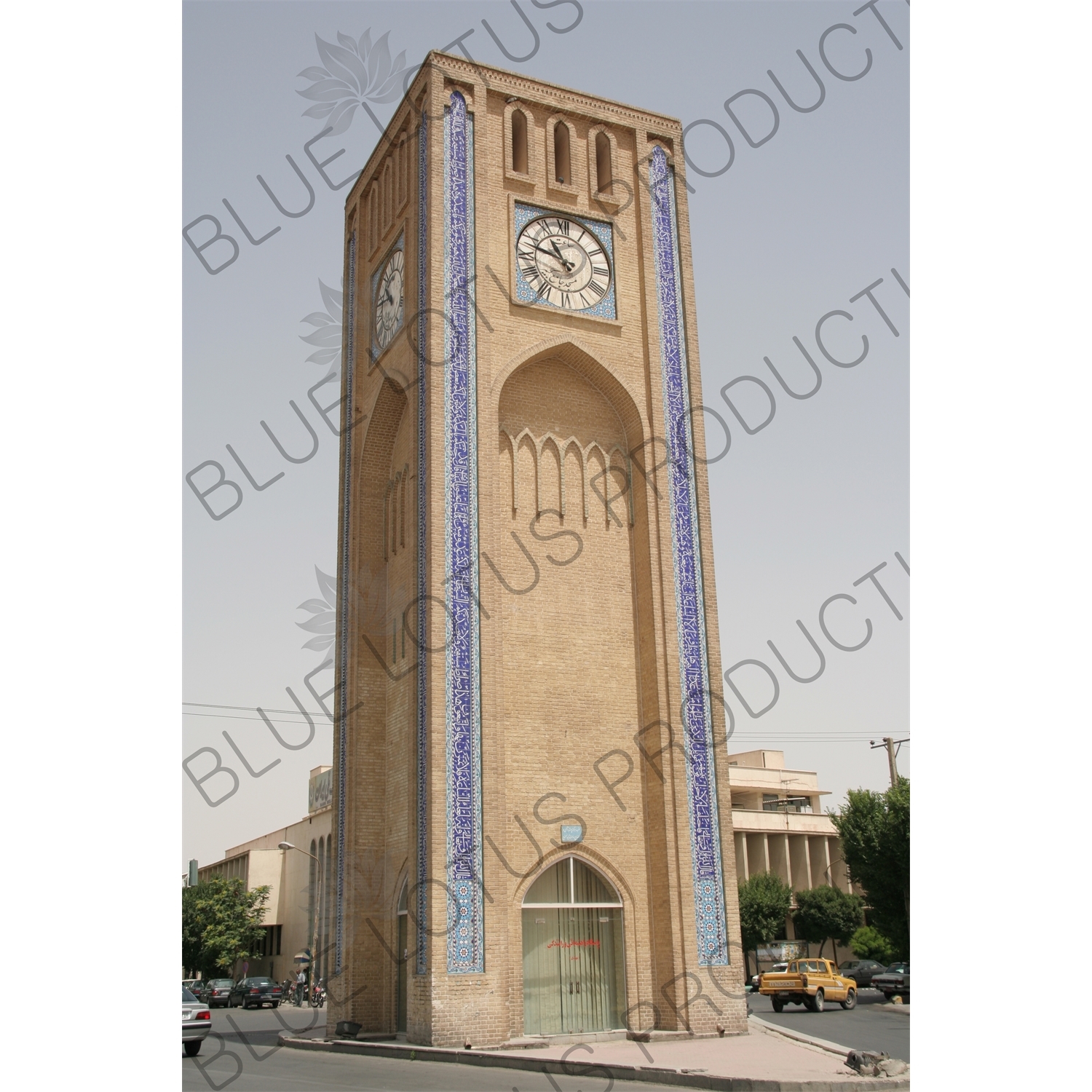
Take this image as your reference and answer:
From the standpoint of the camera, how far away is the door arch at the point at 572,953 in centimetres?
1452

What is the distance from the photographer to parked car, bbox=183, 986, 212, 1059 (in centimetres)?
1329

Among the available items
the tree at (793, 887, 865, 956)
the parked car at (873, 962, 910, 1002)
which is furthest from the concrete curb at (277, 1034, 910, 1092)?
the tree at (793, 887, 865, 956)

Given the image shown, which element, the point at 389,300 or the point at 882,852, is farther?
the point at 882,852

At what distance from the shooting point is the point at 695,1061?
11.8 metres

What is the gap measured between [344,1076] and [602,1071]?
2.46 m

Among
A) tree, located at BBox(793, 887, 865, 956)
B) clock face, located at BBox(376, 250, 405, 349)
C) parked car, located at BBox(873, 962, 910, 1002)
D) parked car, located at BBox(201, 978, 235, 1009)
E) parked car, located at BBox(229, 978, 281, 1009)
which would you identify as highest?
clock face, located at BBox(376, 250, 405, 349)

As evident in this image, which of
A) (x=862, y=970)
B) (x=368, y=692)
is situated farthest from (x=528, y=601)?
(x=862, y=970)

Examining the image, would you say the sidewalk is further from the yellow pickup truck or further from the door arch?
the yellow pickup truck

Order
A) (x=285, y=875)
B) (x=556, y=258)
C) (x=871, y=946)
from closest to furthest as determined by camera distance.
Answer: (x=556, y=258)
(x=871, y=946)
(x=285, y=875)

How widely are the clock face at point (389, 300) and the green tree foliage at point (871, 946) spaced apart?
27.3 meters

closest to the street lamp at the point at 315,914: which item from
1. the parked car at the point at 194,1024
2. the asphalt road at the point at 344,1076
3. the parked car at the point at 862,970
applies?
the asphalt road at the point at 344,1076

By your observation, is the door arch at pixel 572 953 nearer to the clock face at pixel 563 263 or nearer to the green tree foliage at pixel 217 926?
the clock face at pixel 563 263

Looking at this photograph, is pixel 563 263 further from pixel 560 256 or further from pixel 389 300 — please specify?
pixel 389 300

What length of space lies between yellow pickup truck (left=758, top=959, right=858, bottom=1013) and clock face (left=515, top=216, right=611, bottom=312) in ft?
44.3
